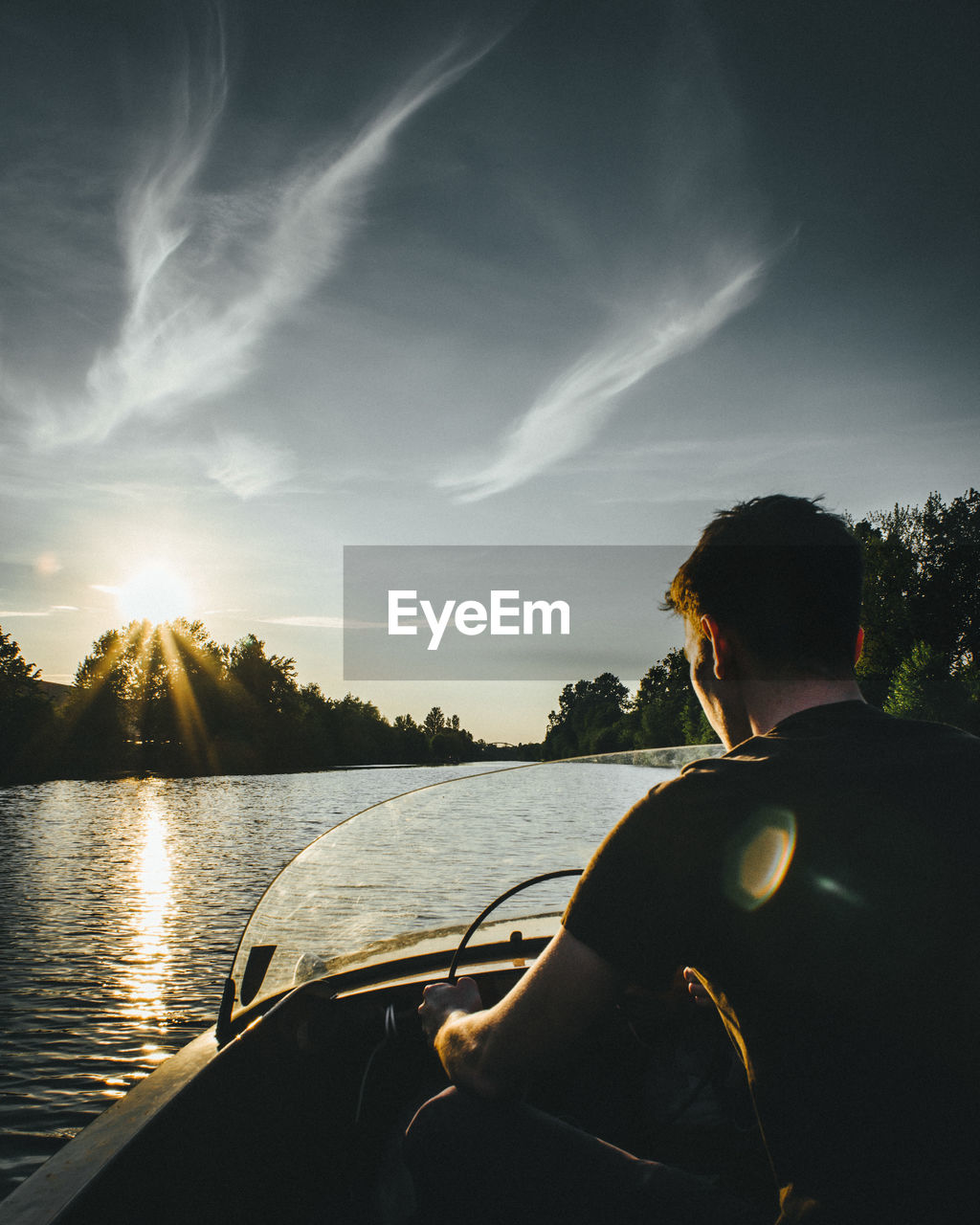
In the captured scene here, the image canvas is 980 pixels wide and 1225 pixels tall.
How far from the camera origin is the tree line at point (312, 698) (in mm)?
54344

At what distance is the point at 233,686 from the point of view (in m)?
→ 84.6

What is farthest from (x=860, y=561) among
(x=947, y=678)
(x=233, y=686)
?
(x=233, y=686)

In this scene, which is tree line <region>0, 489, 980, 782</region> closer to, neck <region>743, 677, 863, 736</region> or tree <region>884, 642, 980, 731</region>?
tree <region>884, 642, 980, 731</region>

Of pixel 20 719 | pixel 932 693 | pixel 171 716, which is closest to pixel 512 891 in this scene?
pixel 932 693

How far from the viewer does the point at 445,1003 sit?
5.92ft

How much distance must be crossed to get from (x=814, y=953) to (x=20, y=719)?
69084mm

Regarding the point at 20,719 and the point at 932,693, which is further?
the point at 20,719

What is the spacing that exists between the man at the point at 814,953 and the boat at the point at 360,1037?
0.86 meters

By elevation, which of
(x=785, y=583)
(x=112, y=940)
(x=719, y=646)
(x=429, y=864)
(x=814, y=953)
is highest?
(x=785, y=583)

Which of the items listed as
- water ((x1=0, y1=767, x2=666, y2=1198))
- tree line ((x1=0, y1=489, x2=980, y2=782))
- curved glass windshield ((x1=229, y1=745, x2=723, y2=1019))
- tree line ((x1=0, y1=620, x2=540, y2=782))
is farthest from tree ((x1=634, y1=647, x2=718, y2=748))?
curved glass windshield ((x1=229, y1=745, x2=723, y2=1019))

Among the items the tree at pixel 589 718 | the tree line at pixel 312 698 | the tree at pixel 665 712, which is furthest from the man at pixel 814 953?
the tree at pixel 589 718

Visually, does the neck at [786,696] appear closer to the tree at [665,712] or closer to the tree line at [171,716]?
the tree line at [171,716]

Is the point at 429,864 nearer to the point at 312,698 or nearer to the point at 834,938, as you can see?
the point at 834,938

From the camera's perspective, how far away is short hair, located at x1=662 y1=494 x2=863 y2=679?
1.46 metres
